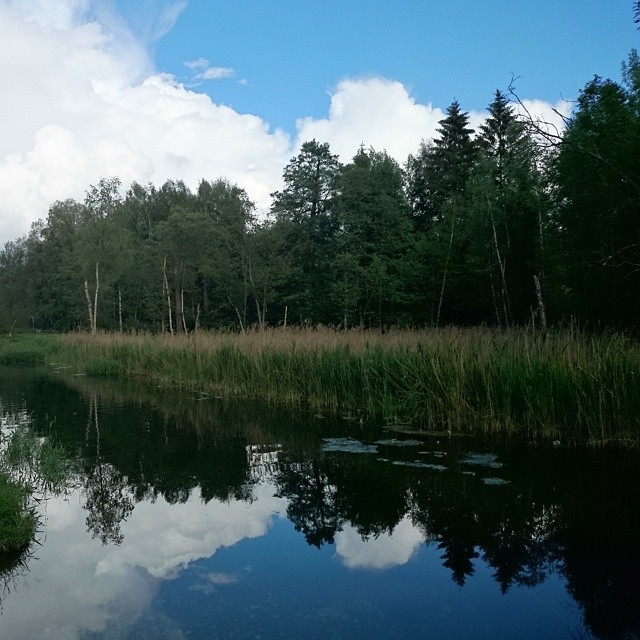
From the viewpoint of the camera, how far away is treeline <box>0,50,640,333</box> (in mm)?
13250

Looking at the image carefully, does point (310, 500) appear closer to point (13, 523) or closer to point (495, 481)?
point (495, 481)

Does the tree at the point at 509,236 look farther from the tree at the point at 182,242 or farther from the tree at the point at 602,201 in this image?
the tree at the point at 182,242

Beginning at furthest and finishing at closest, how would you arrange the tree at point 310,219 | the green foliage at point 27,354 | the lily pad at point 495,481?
the tree at point 310,219 → the green foliage at point 27,354 → the lily pad at point 495,481

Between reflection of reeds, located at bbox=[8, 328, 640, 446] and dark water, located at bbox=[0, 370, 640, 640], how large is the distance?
0.53 meters

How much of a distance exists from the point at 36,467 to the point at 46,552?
234cm

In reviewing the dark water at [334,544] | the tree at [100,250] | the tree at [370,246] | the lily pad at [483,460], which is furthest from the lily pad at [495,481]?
the tree at [100,250]

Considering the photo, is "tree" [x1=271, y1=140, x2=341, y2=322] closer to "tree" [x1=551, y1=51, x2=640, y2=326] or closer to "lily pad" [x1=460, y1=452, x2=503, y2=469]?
"tree" [x1=551, y1=51, x2=640, y2=326]

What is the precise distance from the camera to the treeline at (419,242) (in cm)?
1325

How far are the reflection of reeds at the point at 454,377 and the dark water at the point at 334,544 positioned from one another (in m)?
0.53

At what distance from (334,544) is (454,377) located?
428cm

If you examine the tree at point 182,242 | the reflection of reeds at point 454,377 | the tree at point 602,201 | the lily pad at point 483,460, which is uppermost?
the tree at point 182,242

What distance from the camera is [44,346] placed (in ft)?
84.2

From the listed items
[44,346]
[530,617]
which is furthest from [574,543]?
[44,346]

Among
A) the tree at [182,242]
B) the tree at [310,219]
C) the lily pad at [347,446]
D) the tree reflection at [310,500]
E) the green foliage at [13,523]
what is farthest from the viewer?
the tree at [182,242]
